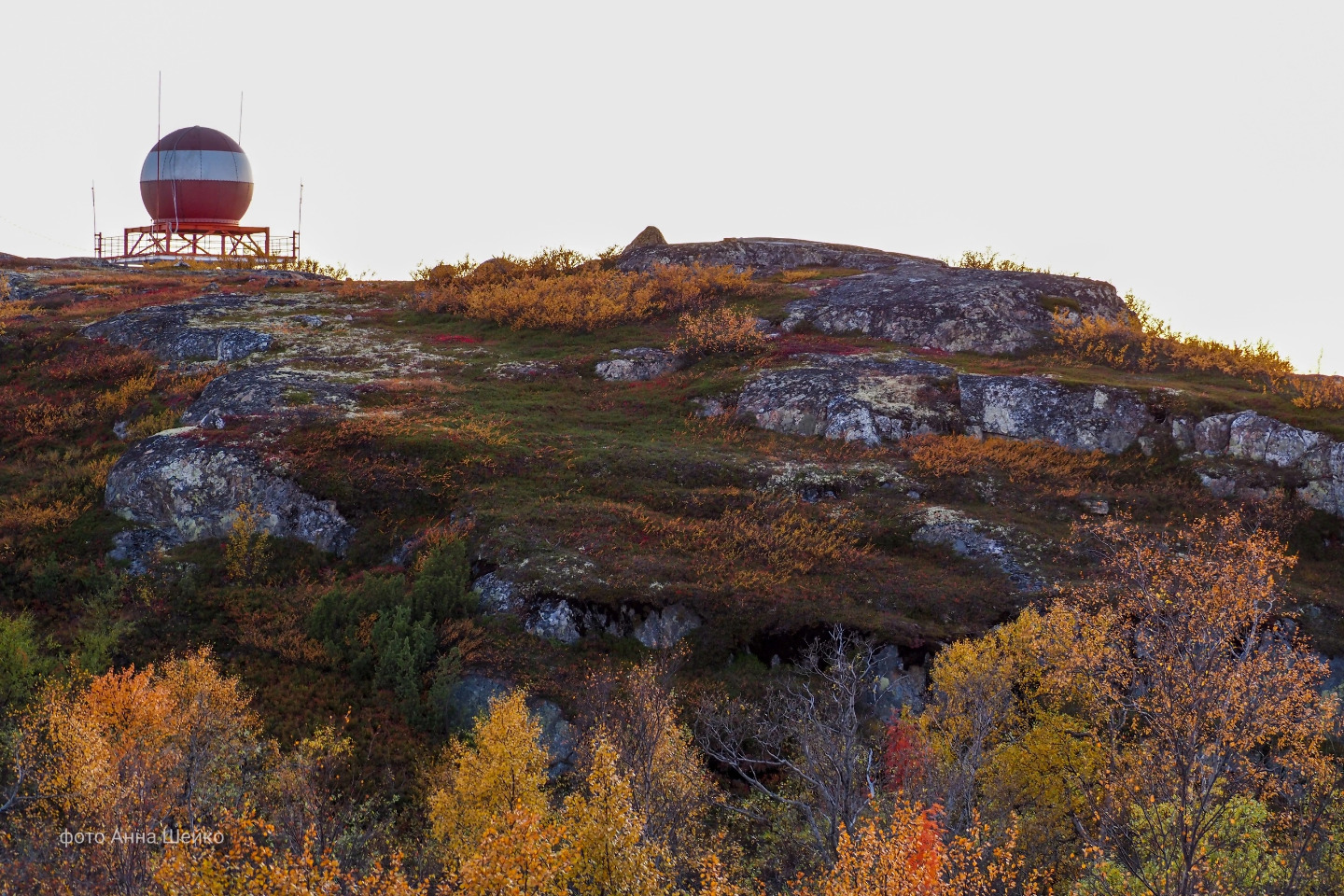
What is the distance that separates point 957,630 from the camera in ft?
99.5

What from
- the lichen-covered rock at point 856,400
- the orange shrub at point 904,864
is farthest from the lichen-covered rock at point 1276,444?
the orange shrub at point 904,864

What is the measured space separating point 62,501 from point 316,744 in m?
20.4

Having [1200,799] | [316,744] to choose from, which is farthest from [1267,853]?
[316,744]

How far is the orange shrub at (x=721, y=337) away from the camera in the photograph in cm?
5372

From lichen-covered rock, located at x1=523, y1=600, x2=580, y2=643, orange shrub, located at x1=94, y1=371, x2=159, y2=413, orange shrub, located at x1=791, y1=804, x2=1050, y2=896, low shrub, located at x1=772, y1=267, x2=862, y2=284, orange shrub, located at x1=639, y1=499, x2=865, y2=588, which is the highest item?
low shrub, located at x1=772, y1=267, x2=862, y2=284

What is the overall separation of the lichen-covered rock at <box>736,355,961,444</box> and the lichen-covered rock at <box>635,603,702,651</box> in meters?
15.9

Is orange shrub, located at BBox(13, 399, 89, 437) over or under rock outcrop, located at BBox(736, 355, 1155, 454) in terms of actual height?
under

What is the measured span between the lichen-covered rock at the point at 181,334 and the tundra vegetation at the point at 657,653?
1.84 meters

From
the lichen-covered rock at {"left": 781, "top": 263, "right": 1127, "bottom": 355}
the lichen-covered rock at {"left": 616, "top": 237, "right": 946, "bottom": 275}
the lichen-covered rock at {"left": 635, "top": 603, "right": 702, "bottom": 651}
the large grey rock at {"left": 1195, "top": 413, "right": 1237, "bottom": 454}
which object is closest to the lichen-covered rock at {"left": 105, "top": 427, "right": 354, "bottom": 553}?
the lichen-covered rock at {"left": 635, "top": 603, "right": 702, "bottom": 651}

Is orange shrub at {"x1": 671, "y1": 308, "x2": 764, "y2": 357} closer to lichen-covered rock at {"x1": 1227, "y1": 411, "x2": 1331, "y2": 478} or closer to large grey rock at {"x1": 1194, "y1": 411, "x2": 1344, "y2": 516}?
large grey rock at {"x1": 1194, "y1": 411, "x2": 1344, "y2": 516}

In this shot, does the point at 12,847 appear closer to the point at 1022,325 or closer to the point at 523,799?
the point at 523,799

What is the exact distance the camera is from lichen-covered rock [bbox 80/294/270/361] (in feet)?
173

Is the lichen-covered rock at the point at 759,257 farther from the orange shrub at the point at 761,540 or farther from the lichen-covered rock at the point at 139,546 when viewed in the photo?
the lichen-covered rock at the point at 139,546

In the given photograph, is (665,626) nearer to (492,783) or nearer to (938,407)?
(492,783)
